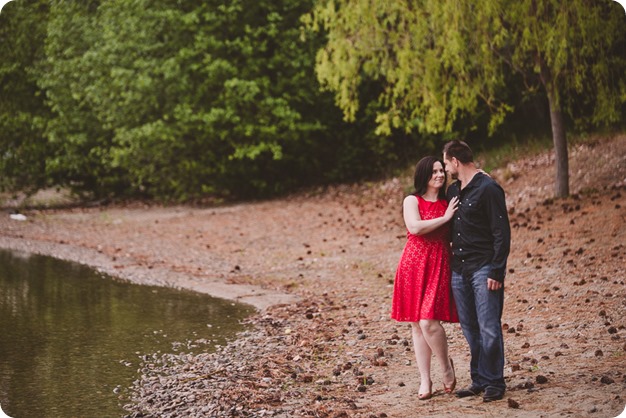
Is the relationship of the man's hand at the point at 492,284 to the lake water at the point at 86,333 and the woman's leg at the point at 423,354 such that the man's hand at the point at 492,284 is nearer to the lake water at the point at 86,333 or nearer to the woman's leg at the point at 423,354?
the woman's leg at the point at 423,354

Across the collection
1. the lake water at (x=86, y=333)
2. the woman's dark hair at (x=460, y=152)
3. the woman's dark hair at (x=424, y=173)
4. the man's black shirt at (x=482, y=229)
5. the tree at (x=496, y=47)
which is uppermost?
the tree at (x=496, y=47)

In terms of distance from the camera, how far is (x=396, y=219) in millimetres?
17969

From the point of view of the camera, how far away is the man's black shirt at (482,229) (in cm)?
591

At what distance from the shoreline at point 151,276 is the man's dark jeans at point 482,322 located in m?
5.22

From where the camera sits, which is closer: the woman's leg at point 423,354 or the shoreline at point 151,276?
the woman's leg at point 423,354

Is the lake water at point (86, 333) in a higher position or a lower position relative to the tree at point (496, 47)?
lower

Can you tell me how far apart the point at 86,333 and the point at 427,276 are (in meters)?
5.49

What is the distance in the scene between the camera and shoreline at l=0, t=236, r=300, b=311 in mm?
11875

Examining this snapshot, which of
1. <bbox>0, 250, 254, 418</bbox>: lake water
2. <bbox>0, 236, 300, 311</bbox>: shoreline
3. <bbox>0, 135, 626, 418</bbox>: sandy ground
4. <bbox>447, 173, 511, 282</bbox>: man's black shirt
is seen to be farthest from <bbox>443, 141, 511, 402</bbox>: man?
<bbox>0, 236, 300, 311</bbox>: shoreline

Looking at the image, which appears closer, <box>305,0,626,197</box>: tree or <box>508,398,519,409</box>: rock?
<box>508,398,519,409</box>: rock

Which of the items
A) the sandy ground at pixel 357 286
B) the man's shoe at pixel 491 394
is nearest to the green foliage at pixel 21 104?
the sandy ground at pixel 357 286

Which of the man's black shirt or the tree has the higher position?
the tree

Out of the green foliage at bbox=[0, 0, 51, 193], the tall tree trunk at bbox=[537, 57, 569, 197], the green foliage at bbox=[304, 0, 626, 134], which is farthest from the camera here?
the green foliage at bbox=[0, 0, 51, 193]

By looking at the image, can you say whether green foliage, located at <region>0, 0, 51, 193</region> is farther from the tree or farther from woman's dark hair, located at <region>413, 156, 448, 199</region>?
woman's dark hair, located at <region>413, 156, 448, 199</region>
